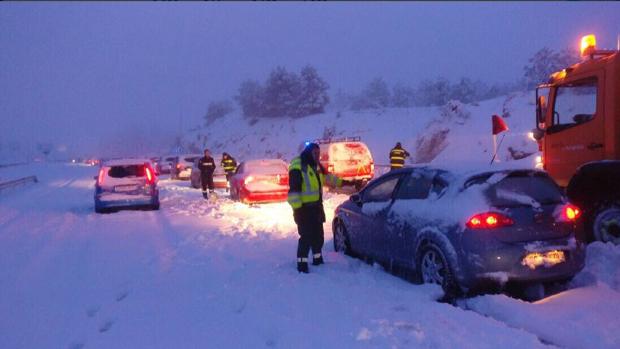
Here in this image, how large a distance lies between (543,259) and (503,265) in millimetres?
502

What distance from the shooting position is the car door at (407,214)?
648cm

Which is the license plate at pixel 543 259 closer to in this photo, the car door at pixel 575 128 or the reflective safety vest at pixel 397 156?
the car door at pixel 575 128

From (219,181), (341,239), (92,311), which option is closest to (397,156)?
(219,181)

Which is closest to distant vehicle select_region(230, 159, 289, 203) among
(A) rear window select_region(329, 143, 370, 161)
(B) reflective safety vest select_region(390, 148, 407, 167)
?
(A) rear window select_region(329, 143, 370, 161)

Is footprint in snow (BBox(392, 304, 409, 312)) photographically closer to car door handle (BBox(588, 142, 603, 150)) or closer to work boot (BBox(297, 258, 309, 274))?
work boot (BBox(297, 258, 309, 274))

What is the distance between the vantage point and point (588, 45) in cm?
871

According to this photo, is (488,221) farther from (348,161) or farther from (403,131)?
(403,131)

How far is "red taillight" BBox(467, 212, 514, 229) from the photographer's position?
5.71 meters

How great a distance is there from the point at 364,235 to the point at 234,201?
1016 centimetres

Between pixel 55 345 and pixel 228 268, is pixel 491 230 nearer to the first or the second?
pixel 228 268

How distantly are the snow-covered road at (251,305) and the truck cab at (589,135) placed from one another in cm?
69

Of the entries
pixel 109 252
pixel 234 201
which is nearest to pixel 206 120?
pixel 234 201

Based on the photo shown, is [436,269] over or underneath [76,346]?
over

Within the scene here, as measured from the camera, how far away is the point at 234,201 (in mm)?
17312
